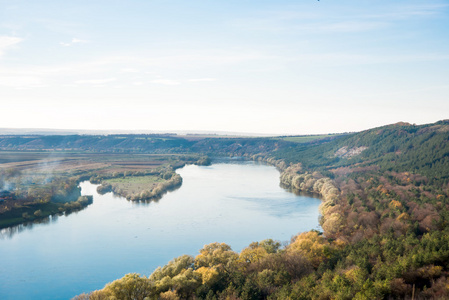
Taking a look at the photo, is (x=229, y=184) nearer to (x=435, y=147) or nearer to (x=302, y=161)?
(x=302, y=161)

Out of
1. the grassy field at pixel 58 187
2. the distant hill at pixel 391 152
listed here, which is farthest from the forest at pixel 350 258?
the grassy field at pixel 58 187

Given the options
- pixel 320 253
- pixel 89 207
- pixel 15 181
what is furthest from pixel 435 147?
pixel 15 181

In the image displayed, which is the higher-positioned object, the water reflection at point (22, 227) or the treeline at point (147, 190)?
the treeline at point (147, 190)

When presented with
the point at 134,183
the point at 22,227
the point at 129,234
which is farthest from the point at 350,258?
the point at 134,183

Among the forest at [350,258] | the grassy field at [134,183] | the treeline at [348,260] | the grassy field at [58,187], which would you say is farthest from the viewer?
the grassy field at [134,183]

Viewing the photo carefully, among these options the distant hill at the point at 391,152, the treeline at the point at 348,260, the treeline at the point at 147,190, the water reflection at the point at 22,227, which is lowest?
the water reflection at the point at 22,227

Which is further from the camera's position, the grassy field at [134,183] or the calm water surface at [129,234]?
the grassy field at [134,183]

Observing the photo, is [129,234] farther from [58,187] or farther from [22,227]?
[58,187]

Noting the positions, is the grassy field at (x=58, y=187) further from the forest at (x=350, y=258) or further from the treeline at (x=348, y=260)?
the treeline at (x=348, y=260)
